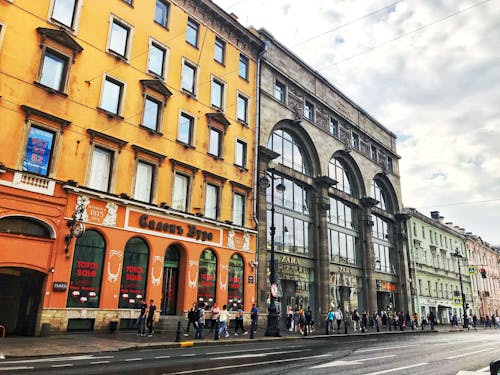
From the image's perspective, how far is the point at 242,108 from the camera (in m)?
29.3

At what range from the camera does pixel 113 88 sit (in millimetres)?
21078

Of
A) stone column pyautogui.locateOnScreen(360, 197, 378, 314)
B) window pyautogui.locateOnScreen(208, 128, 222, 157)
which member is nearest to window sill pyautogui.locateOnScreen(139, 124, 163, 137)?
window pyautogui.locateOnScreen(208, 128, 222, 157)

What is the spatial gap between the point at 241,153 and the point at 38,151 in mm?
14222

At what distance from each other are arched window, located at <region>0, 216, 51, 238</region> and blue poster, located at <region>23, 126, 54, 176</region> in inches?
85.0

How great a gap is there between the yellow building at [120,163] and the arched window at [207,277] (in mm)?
86

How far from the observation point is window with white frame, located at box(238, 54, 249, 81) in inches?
1169

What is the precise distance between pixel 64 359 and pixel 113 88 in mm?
14506

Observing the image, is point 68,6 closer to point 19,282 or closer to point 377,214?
point 19,282

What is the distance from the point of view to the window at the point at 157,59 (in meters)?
23.1

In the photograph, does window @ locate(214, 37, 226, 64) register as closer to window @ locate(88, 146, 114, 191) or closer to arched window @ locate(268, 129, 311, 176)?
arched window @ locate(268, 129, 311, 176)

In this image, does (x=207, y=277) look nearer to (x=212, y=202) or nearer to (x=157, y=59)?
(x=212, y=202)

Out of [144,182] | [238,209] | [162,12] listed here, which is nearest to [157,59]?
[162,12]

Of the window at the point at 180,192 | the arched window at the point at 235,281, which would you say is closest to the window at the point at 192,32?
the window at the point at 180,192

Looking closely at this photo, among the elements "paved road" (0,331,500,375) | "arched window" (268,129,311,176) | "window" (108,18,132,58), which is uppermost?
"window" (108,18,132,58)
